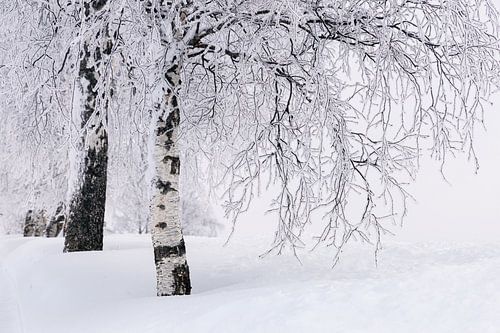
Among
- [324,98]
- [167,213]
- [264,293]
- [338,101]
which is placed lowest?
[264,293]

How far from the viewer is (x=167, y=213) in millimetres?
6488

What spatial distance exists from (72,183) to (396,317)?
24.4 feet

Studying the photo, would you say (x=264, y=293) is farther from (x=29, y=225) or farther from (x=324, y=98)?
(x=29, y=225)

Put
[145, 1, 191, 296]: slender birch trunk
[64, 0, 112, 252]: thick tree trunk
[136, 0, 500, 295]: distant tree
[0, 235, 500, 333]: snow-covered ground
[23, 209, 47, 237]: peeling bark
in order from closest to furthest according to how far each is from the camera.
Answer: [0, 235, 500, 333]: snow-covered ground < [136, 0, 500, 295]: distant tree < [145, 1, 191, 296]: slender birch trunk < [64, 0, 112, 252]: thick tree trunk < [23, 209, 47, 237]: peeling bark

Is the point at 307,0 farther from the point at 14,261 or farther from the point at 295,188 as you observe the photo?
the point at 14,261

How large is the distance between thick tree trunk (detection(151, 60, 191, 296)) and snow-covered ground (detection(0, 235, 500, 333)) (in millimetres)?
304

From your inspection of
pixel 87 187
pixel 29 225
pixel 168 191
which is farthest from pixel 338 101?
pixel 29 225

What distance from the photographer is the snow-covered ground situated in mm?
4078

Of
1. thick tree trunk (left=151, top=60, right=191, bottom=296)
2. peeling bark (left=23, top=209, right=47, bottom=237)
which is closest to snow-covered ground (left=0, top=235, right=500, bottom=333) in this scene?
thick tree trunk (left=151, top=60, right=191, bottom=296)

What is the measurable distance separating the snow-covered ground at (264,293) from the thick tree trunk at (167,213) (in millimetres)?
304

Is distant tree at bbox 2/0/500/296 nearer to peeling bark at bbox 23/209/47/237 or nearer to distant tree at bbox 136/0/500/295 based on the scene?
distant tree at bbox 136/0/500/295

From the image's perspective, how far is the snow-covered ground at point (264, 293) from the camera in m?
4.08

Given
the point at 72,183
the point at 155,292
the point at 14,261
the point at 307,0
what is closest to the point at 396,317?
the point at 307,0

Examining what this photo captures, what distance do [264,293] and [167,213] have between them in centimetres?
183
